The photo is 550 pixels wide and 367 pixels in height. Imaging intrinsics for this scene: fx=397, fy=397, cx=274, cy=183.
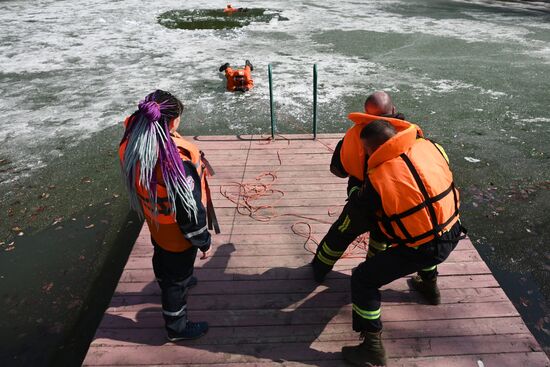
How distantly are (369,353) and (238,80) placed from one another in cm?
675

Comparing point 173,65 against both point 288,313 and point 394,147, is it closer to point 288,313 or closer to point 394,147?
point 288,313

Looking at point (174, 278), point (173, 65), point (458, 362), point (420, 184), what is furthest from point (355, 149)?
point (173, 65)

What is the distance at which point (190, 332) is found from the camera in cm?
287

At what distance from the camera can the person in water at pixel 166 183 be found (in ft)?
7.09

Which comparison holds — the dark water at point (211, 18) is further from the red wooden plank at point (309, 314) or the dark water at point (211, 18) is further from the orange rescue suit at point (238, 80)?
the red wooden plank at point (309, 314)

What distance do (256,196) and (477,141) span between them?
406cm

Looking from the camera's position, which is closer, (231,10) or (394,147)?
Answer: (394,147)

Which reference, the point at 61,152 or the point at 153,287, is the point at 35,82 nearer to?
the point at 61,152

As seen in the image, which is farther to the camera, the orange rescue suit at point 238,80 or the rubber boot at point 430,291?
the orange rescue suit at point 238,80

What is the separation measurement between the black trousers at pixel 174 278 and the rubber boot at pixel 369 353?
3.96 ft

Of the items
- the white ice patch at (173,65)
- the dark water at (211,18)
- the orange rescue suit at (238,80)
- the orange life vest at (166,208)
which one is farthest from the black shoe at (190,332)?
the dark water at (211,18)

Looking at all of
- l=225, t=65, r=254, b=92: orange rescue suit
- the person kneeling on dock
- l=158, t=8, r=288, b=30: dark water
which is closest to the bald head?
the person kneeling on dock

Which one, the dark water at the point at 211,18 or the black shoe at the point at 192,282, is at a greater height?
the dark water at the point at 211,18

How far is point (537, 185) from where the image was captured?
17.5ft
